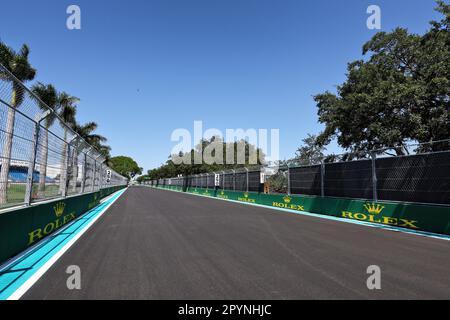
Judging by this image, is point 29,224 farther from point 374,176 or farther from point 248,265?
point 374,176

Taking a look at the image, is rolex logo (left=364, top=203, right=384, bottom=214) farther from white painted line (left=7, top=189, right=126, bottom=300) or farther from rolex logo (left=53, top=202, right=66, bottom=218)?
rolex logo (left=53, top=202, right=66, bottom=218)

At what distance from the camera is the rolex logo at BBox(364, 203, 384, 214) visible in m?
11.7

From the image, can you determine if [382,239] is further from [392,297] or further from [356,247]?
[392,297]

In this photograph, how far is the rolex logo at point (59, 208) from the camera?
9.43 meters

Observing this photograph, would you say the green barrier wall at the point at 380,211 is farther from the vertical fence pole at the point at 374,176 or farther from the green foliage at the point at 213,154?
the green foliage at the point at 213,154

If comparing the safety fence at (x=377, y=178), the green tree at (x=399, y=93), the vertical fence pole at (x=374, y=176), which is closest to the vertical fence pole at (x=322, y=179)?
the safety fence at (x=377, y=178)

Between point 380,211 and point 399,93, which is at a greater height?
point 399,93

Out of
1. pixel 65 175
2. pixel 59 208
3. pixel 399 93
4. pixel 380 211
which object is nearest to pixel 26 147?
pixel 59 208

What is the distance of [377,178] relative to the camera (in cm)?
1236

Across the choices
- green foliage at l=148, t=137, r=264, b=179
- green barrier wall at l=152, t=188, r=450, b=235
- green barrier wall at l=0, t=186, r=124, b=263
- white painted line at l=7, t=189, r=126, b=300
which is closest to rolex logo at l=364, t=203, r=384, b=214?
green barrier wall at l=152, t=188, r=450, b=235

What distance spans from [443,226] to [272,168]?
13055mm

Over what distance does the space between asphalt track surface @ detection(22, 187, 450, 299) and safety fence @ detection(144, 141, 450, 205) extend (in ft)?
6.90

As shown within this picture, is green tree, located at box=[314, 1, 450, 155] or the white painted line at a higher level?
green tree, located at box=[314, 1, 450, 155]

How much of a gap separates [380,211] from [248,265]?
7.83 metres
